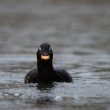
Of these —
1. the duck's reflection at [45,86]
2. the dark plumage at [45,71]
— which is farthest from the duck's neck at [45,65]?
the duck's reflection at [45,86]

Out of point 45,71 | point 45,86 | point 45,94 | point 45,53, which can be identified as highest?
point 45,53

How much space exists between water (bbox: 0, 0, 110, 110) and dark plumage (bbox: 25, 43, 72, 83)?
0.24m

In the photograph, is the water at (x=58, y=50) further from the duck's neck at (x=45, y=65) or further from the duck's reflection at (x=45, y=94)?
the duck's neck at (x=45, y=65)

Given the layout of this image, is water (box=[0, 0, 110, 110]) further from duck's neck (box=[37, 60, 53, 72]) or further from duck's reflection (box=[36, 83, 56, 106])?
duck's neck (box=[37, 60, 53, 72])

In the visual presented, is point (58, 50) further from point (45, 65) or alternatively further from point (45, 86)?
point (45, 86)

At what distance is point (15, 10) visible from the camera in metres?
39.0

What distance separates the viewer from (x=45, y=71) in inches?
675

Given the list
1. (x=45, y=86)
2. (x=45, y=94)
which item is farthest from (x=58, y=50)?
(x=45, y=94)

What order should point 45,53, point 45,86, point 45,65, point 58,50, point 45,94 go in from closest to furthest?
point 45,94 → point 45,53 → point 45,86 → point 45,65 → point 58,50

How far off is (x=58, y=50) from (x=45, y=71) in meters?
11.1

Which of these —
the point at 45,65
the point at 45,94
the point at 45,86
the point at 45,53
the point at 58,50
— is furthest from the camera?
the point at 58,50

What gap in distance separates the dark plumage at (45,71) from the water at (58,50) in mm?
236

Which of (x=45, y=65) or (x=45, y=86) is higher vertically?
(x=45, y=65)

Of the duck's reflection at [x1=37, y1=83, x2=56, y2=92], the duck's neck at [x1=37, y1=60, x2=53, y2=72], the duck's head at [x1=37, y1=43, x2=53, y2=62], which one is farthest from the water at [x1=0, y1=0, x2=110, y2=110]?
the duck's head at [x1=37, y1=43, x2=53, y2=62]
